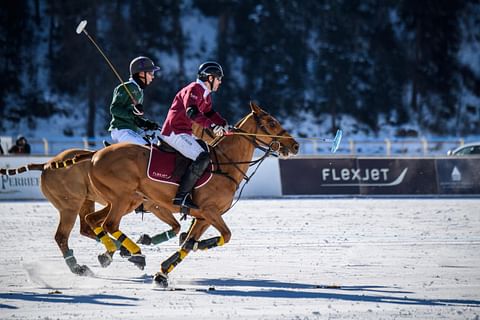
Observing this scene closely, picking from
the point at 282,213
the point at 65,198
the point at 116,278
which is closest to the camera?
the point at 116,278

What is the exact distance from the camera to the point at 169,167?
9.62 meters

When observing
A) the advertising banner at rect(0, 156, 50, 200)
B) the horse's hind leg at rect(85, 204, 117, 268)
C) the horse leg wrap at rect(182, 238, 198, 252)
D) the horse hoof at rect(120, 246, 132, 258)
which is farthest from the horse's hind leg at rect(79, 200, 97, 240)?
the advertising banner at rect(0, 156, 50, 200)

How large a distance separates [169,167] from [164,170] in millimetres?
73

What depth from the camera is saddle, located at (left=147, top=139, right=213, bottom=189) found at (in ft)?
31.5

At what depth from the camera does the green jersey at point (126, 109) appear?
11125 mm

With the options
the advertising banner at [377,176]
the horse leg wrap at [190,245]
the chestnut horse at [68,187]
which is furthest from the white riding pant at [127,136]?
the advertising banner at [377,176]

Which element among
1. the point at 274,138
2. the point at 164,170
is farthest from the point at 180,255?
the point at 274,138

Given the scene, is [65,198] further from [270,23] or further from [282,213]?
[270,23]

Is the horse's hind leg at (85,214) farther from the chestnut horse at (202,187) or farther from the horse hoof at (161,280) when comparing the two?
the horse hoof at (161,280)

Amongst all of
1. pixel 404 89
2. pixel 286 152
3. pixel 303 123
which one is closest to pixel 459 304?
pixel 286 152

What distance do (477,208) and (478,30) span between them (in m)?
37.3

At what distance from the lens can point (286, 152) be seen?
10.2 metres

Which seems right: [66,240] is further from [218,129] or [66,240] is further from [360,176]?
[360,176]

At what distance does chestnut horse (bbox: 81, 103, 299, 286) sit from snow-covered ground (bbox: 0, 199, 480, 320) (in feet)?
1.96
